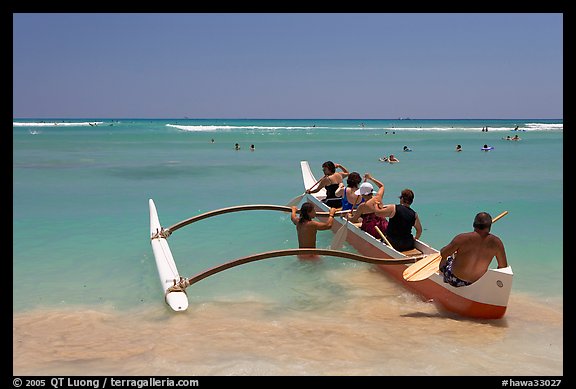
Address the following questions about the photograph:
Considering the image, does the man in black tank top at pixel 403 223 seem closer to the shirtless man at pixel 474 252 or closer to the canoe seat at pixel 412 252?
the canoe seat at pixel 412 252

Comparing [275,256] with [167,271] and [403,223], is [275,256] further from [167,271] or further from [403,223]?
[403,223]

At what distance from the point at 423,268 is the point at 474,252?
0.83m

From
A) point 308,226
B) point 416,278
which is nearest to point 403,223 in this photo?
point 416,278

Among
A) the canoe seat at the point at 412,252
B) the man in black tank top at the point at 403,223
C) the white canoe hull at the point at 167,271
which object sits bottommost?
the white canoe hull at the point at 167,271

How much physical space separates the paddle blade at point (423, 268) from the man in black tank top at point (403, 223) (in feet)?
2.10

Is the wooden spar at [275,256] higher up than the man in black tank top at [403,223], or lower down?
lower down

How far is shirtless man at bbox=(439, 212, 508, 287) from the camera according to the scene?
5.03m

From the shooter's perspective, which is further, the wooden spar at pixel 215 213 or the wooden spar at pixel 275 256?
the wooden spar at pixel 215 213

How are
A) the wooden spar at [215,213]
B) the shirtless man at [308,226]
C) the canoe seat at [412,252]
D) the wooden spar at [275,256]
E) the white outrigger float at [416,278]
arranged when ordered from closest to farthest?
the white outrigger float at [416,278] < the wooden spar at [275,256] < the canoe seat at [412,252] < the shirtless man at [308,226] < the wooden spar at [215,213]

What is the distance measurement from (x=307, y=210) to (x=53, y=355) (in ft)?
12.6

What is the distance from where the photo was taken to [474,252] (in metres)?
5.14

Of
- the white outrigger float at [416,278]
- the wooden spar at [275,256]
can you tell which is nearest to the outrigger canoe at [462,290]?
the white outrigger float at [416,278]

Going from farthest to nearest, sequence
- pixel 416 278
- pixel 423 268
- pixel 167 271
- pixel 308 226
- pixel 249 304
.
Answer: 1. pixel 308 226
2. pixel 167 271
3. pixel 249 304
4. pixel 423 268
5. pixel 416 278

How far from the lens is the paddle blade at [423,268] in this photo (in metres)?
5.68
